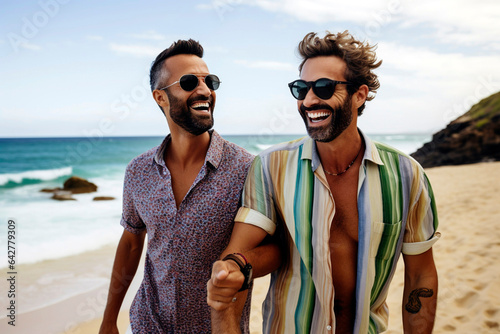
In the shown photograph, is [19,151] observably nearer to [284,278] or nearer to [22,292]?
[22,292]

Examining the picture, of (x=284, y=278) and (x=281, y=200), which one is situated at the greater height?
(x=281, y=200)

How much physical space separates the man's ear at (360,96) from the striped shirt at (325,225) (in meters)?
0.27

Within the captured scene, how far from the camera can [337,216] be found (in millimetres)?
2434

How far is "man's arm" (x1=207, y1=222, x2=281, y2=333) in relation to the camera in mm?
2006

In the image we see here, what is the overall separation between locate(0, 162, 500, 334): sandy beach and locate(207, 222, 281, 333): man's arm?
3.24 meters

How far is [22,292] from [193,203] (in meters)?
5.37

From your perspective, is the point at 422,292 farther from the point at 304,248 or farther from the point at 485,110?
the point at 485,110

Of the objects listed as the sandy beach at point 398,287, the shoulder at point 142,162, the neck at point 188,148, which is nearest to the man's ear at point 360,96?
the neck at point 188,148

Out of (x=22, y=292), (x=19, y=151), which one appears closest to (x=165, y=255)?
(x=22, y=292)

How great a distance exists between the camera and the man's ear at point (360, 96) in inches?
99.2

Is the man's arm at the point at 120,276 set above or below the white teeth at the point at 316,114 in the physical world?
below

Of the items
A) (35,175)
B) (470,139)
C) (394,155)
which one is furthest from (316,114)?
(35,175)

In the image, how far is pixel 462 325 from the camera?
4.66 meters

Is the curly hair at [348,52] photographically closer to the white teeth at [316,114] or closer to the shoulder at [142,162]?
the white teeth at [316,114]
